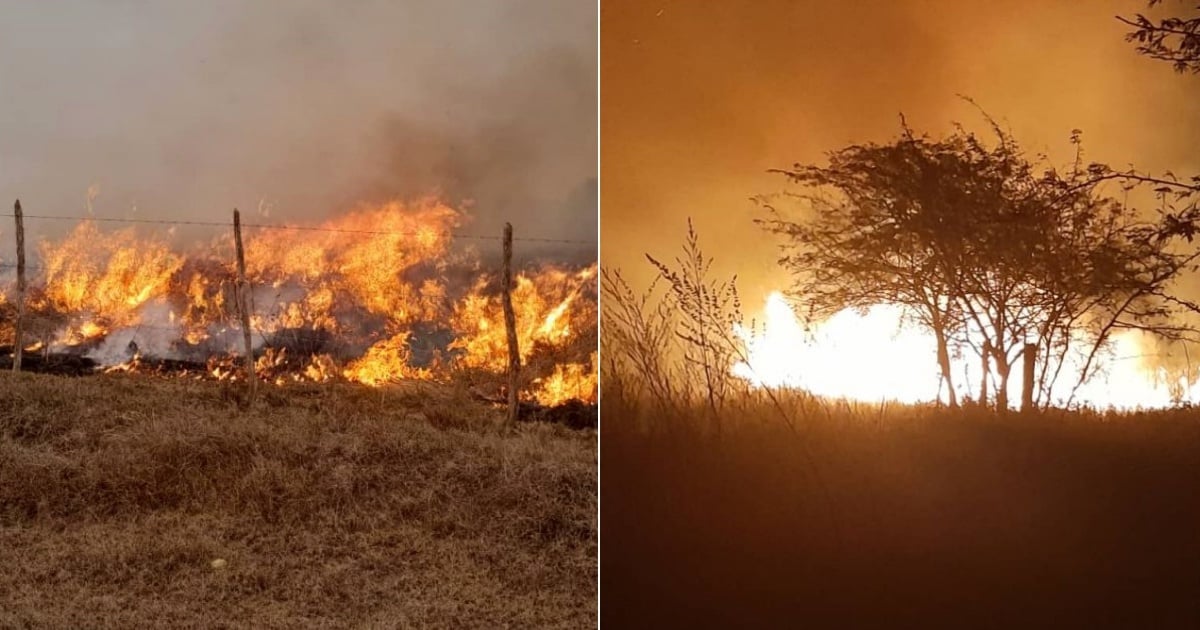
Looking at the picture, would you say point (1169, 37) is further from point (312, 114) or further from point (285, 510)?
point (285, 510)

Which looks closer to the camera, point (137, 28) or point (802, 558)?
point (802, 558)

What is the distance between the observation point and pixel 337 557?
2826 millimetres

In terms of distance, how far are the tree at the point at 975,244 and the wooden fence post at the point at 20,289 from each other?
2432 mm

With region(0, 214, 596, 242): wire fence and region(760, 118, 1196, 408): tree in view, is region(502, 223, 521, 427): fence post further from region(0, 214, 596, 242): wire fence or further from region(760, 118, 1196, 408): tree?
region(760, 118, 1196, 408): tree

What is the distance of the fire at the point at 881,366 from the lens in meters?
2.82

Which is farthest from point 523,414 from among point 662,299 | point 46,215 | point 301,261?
point 46,215

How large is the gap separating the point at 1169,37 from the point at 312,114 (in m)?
2.80

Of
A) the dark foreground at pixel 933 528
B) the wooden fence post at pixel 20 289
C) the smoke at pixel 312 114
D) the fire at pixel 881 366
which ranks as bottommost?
the dark foreground at pixel 933 528

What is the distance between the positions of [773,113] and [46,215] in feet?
7.86

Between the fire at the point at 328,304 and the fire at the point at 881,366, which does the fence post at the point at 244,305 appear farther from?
the fire at the point at 881,366

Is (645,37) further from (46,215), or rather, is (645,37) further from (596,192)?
(46,215)

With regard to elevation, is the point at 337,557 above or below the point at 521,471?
below

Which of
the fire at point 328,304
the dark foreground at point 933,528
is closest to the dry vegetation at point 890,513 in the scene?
the dark foreground at point 933,528

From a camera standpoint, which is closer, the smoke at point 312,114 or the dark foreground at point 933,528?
the dark foreground at point 933,528
